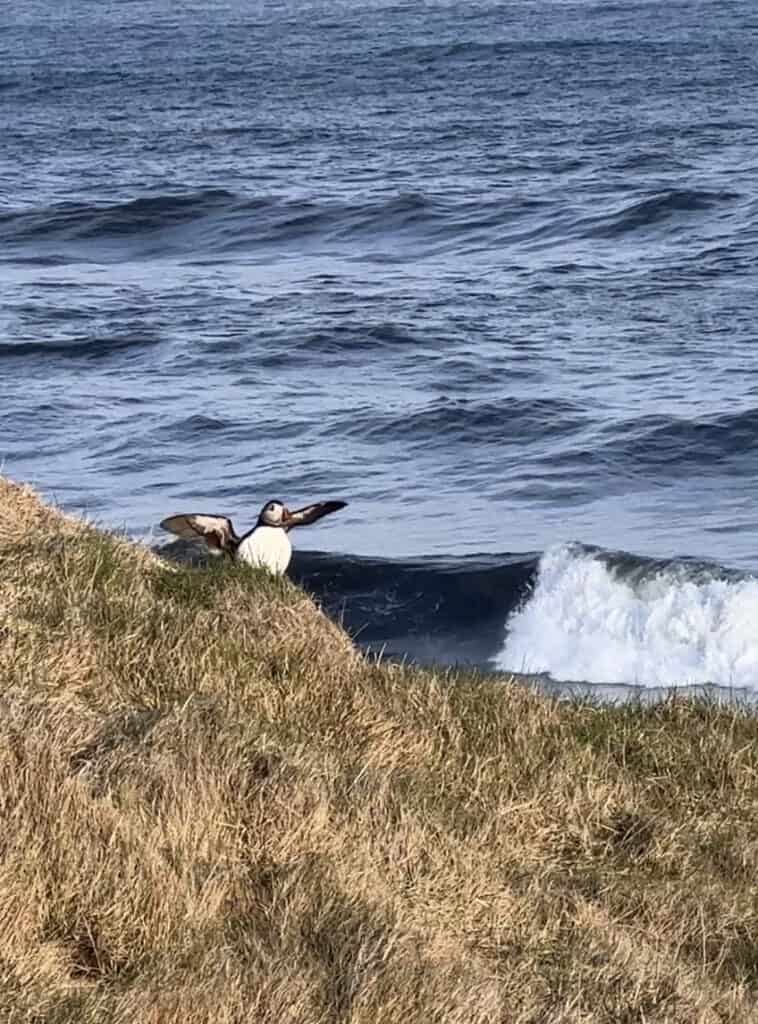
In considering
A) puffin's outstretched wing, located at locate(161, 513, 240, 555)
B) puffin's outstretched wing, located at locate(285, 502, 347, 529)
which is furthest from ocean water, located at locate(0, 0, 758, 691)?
puffin's outstretched wing, located at locate(161, 513, 240, 555)

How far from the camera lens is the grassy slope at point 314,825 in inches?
197

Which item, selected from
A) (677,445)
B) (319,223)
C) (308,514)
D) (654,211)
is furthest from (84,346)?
(308,514)

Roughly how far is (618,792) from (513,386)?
611 inches

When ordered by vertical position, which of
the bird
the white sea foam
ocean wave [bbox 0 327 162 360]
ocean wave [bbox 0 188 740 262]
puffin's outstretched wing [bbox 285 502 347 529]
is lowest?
ocean wave [bbox 0 188 740 262]

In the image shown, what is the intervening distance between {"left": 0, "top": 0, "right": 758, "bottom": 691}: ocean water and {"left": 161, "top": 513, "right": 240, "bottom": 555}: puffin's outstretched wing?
3.49 ft

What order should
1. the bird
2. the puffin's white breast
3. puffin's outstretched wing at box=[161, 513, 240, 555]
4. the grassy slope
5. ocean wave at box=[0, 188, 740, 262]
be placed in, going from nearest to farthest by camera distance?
the grassy slope < the puffin's white breast < the bird < puffin's outstretched wing at box=[161, 513, 240, 555] < ocean wave at box=[0, 188, 740, 262]

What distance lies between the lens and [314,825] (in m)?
5.83

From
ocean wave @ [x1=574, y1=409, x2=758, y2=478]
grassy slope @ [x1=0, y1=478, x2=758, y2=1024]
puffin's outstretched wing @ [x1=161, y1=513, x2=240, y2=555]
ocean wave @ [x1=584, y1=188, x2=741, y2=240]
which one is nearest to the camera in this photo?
grassy slope @ [x1=0, y1=478, x2=758, y2=1024]

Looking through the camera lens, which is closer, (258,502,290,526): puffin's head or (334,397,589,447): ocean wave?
(258,502,290,526): puffin's head

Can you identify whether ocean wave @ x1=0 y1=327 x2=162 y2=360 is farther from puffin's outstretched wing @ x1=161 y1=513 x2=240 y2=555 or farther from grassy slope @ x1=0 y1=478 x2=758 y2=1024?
grassy slope @ x1=0 y1=478 x2=758 y2=1024

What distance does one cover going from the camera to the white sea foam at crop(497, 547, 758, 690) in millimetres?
13813

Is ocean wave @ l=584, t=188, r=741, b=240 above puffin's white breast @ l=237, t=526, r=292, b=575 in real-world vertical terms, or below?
below

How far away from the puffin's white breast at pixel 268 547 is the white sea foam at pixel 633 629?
196 inches

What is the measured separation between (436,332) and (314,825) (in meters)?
19.5
